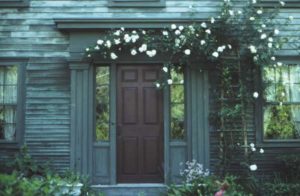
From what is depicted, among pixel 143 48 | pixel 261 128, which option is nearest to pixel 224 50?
pixel 143 48

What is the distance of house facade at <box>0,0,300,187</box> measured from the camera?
28.4 feet

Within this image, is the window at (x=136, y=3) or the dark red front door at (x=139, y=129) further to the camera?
the window at (x=136, y=3)

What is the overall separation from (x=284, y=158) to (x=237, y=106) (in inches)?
48.4

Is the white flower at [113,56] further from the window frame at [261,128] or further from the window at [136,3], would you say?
the window frame at [261,128]

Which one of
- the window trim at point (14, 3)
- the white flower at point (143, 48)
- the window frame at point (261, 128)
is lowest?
the window frame at point (261, 128)

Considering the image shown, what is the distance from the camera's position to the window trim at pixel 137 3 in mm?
8914

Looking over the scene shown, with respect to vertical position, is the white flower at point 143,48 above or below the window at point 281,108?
above

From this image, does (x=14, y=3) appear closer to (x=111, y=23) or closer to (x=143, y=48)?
(x=111, y=23)

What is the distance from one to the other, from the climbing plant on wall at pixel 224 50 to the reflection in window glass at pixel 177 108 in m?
0.19

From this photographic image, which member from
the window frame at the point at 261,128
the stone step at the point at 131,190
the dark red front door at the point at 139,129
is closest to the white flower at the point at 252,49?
the window frame at the point at 261,128

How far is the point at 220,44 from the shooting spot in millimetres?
8602

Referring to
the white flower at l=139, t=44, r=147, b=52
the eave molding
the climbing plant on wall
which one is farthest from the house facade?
the white flower at l=139, t=44, r=147, b=52

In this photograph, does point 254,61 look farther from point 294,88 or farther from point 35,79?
point 35,79

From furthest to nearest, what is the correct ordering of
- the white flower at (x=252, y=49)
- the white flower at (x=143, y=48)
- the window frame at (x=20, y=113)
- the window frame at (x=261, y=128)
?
the window frame at (x=261, y=128), the window frame at (x=20, y=113), the white flower at (x=143, y=48), the white flower at (x=252, y=49)
